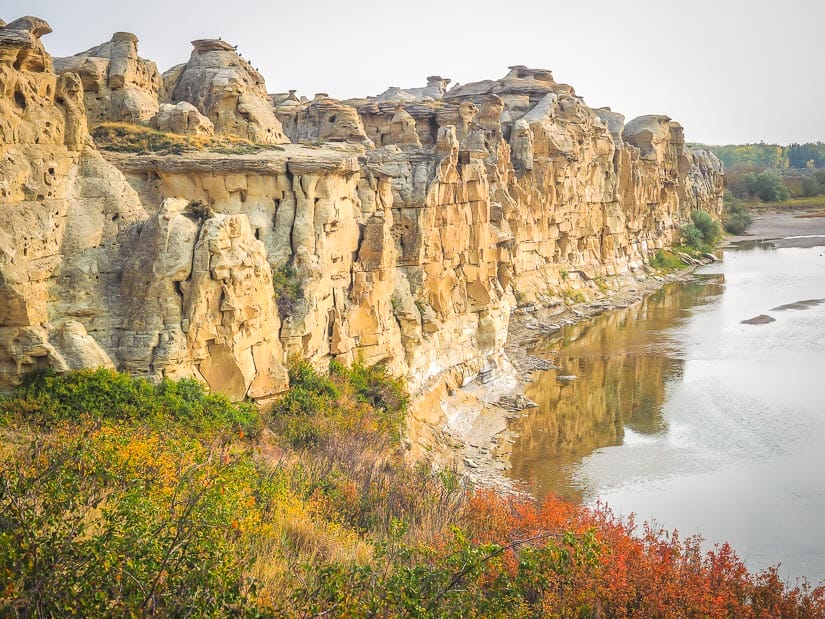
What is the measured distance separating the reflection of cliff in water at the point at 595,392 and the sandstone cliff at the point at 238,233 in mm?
4414

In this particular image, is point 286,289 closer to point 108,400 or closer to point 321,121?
point 108,400

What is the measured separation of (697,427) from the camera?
34406mm

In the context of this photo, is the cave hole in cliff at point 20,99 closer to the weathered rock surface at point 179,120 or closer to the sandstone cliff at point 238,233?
the sandstone cliff at point 238,233

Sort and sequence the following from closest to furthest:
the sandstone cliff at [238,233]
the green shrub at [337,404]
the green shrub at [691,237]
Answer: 1. the sandstone cliff at [238,233]
2. the green shrub at [337,404]
3. the green shrub at [691,237]

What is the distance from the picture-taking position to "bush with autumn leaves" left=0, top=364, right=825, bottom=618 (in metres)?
8.91

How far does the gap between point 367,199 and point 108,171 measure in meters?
11.3

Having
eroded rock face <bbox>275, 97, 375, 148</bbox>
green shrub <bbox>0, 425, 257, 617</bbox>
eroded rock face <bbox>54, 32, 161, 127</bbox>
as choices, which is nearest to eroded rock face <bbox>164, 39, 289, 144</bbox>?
eroded rock face <bbox>54, 32, 161, 127</bbox>

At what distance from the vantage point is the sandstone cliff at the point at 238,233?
1897 cm

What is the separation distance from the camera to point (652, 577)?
13984 mm

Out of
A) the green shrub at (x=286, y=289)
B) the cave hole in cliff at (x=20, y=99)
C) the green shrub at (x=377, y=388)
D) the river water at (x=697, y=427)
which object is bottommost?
the river water at (x=697, y=427)

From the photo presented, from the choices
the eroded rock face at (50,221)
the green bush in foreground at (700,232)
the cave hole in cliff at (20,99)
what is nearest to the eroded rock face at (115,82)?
the eroded rock face at (50,221)

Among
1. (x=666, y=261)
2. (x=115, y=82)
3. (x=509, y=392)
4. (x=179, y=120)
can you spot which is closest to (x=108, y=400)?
(x=179, y=120)

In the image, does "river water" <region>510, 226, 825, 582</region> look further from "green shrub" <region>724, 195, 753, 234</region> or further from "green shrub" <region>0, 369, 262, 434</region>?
"green shrub" <region>724, 195, 753, 234</region>

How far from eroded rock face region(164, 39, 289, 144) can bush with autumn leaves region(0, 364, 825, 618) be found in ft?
42.7
